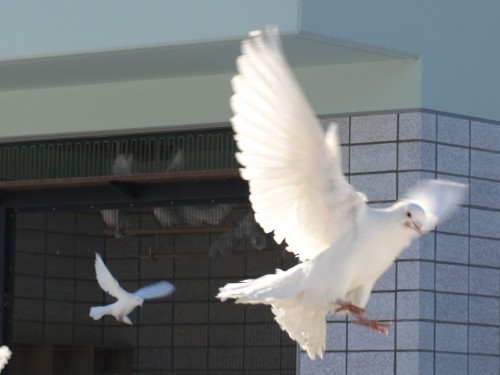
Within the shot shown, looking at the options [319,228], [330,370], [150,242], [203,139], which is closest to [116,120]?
[203,139]

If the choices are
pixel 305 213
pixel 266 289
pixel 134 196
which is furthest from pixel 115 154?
pixel 266 289

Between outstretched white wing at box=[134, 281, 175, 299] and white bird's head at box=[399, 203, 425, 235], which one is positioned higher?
white bird's head at box=[399, 203, 425, 235]

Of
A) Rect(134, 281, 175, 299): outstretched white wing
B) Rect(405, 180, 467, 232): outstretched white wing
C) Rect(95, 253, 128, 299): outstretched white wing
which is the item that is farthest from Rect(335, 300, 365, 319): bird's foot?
Rect(134, 281, 175, 299): outstretched white wing

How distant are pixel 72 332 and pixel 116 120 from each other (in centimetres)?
248

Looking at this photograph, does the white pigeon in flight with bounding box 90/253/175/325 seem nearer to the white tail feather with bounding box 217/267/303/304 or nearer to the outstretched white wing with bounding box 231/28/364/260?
the outstretched white wing with bounding box 231/28/364/260

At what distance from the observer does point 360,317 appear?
7379 millimetres

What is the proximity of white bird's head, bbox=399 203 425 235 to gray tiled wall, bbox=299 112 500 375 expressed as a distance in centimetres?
397

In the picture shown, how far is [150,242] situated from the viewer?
1425cm

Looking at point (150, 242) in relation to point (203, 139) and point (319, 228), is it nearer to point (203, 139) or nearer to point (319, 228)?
point (203, 139)

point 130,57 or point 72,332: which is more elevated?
point 130,57

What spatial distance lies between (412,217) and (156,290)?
239 inches

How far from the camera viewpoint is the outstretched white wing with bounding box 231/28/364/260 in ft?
23.7

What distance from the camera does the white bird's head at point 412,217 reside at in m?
7.52

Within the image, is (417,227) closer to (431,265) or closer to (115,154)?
(431,265)
